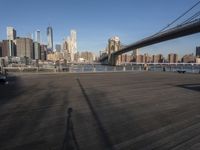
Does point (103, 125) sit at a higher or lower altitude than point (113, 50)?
lower

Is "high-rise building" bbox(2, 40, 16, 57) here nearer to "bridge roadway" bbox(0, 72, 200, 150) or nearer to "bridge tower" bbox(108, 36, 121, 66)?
"bridge tower" bbox(108, 36, 121, 66)

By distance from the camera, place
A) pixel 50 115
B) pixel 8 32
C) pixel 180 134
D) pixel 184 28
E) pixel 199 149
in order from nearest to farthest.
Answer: pixel 199 149, pixel 180 134, pixel 50 115, pixel 184 28, pixel 8 32

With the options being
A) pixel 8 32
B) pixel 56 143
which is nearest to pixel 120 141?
pixel 56 143

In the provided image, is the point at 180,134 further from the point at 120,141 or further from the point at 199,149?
the point at 120,141

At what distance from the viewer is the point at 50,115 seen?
290 inches

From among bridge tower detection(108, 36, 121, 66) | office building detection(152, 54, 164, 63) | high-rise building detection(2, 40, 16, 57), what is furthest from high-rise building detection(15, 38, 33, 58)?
office building detection(152, 54, 164, 63)

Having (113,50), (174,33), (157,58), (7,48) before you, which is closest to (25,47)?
(7,48)

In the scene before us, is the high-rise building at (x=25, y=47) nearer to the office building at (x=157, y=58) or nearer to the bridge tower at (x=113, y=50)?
the bridge tower at (x=113, y=50)

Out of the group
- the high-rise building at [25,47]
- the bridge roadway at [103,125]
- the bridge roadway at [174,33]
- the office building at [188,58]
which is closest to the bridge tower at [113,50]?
the bridge roadway at [174,33]

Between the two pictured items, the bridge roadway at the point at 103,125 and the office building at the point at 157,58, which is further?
the office building at the point at 157,58

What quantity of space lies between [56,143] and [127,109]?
401 cm

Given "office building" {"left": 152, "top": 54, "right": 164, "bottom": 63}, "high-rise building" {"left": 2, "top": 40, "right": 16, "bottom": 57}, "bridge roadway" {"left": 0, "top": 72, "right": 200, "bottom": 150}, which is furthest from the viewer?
"high-rise building" {"left": 2, "top": 40, "right": 16, "bottom": 57}

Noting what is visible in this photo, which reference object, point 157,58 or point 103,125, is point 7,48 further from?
point 103,125

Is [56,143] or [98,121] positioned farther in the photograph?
[98,121]
